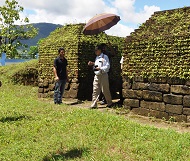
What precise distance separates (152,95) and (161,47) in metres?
1.39

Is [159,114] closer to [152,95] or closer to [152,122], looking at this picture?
[152,122]

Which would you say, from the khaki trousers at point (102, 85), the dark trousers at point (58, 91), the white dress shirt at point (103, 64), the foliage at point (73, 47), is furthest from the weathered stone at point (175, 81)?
the foliage at point (73, 47)

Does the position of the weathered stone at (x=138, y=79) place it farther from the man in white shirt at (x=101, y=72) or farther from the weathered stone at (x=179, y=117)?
the weathered stone at (x=179, y=117)

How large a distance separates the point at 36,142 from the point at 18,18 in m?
28.1

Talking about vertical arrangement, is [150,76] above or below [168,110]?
above

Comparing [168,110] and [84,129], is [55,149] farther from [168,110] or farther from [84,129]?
[168,110]

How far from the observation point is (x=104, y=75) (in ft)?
31.2

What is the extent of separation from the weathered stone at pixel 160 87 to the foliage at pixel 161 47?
28 centimetres

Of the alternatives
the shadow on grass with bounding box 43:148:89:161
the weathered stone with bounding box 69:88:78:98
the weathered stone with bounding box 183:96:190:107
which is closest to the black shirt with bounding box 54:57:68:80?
the weathered stone with bounding box 69:88:78:98

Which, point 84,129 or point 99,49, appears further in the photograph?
point 99,49

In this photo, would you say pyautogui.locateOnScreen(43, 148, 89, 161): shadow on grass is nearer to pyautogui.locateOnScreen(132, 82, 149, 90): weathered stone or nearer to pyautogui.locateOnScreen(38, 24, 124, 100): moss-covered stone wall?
pyautogui.locateOnScreen(132, 82, 149, 90): weathered stone

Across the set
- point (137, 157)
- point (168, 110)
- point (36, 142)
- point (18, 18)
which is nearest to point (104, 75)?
point (168, 110)

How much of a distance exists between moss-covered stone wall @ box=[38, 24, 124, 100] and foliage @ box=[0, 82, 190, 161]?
3.26 metres

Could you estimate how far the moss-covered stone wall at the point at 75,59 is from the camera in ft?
37.2
